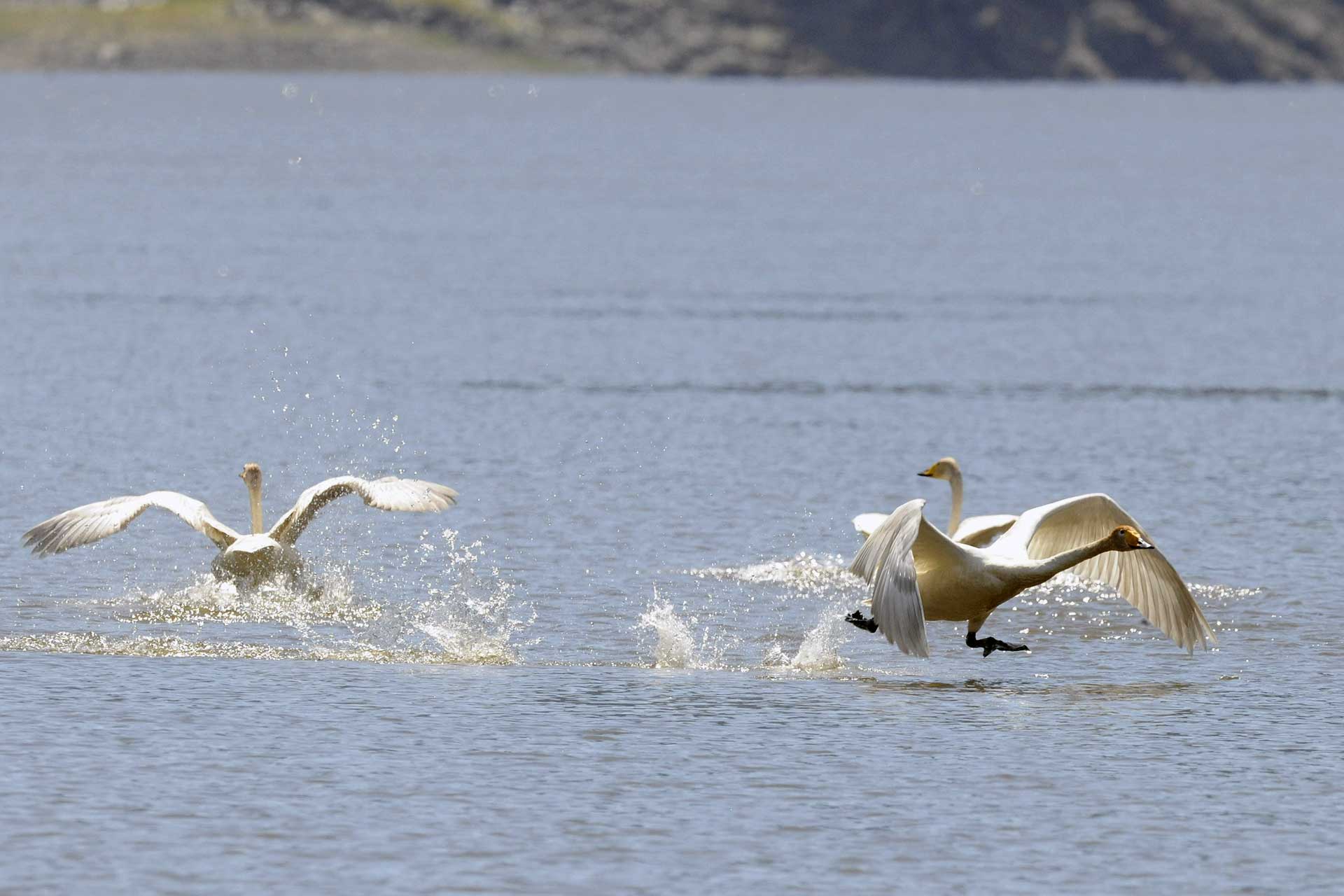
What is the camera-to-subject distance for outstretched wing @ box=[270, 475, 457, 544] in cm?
1939

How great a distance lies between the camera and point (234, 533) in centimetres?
1944

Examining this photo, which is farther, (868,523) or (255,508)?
(255,508)

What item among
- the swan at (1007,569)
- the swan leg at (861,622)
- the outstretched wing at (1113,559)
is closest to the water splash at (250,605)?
the swan leg at (861,622)

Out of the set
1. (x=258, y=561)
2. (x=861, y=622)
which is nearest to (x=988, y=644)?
(x=861, y=622)

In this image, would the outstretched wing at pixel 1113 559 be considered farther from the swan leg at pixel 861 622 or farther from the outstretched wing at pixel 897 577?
the outstretched wing at pixel 897 577

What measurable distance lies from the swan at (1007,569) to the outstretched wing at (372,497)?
3973 mm

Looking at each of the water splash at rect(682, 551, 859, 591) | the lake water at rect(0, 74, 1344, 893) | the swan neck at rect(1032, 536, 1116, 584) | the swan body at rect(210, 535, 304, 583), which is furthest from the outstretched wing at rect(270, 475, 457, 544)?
the swan neck at rect(1032, 536, 1116, 584)

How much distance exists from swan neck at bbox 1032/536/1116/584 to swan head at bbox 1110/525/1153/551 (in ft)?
0.10

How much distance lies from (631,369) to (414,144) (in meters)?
103

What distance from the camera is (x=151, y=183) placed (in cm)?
9212

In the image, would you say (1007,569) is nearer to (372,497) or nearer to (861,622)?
(861,622)

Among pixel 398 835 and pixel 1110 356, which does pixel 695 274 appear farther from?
pixel 398 835

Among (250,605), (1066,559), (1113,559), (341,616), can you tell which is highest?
(1066,559)

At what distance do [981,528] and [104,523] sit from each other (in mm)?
6883
